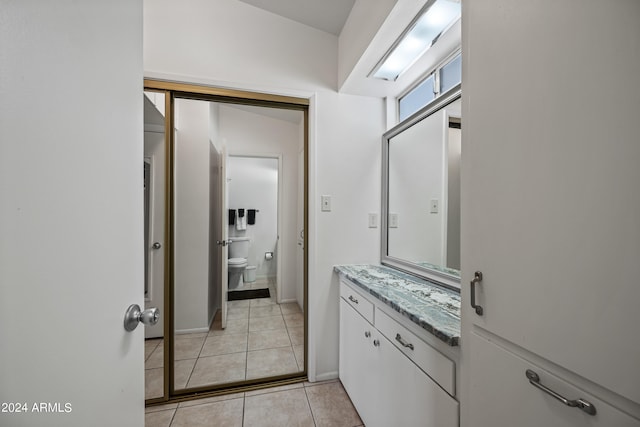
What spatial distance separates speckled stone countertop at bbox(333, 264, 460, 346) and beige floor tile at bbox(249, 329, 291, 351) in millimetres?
1092

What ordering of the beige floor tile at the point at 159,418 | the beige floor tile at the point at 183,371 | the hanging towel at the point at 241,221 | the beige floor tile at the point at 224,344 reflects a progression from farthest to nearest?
the hanging towel at the point at 241,221
the beige floor tile at the point at 224,344
the beige floor tile at the point at 183,371
the beige floor tile at the point at 159,418

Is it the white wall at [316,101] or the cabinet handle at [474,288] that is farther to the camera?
the white wall at [316,101]

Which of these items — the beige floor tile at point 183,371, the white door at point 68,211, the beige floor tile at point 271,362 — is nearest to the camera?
the white door at point 68,211

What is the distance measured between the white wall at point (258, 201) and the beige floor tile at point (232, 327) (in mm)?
1796

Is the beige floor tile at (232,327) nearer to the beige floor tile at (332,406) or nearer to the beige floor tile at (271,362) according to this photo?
the beige floor tile at (271,362)

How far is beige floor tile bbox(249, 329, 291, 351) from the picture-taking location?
7.54 feet

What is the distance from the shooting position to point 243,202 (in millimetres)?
4543

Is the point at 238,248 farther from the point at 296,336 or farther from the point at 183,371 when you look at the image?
the point at 183,371

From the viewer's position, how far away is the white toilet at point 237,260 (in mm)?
3717

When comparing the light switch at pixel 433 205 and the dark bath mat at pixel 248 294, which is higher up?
the light switch at pixel 433 205

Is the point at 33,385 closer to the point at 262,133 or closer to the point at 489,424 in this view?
the point at 489,424

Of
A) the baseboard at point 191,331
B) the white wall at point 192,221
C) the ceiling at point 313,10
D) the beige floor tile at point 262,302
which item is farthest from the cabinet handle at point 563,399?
the beige floor tile at point 262,302

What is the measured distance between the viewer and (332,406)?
62.4 inches

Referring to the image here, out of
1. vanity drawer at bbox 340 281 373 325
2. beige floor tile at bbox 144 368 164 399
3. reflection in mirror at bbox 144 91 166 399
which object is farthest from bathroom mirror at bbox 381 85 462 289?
beige floor tile at bbox 144 368 164 399
